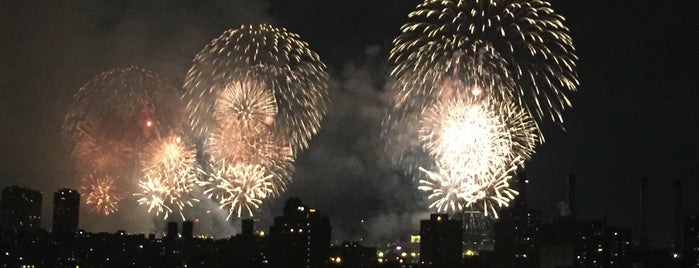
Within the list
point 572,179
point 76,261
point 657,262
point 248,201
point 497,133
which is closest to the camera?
point 497,133

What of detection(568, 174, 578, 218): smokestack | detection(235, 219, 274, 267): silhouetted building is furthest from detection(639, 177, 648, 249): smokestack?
detection(235, 219, 274, 267): silhouetted building

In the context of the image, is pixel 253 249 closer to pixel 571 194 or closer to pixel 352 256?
pixel 352 256

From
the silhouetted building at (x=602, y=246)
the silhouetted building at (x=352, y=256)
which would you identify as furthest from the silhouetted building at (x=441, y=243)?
the silhouetted building at (x=602, y=246)

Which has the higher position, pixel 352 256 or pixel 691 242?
pixel 691 242

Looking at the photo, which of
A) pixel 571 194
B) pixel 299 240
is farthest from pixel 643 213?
pixel 299 240

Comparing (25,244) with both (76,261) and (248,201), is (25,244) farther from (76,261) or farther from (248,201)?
(248,201)

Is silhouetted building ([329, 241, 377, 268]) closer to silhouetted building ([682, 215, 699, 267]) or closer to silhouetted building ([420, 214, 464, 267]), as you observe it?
silhouetted building ([420, 214, 464, 267])

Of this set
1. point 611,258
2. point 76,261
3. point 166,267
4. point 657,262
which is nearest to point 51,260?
point 76,261

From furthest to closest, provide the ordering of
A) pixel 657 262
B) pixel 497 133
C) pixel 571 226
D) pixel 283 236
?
pixel 571 226, pixel 657 262, pixel 283 236, pixel 497 133
